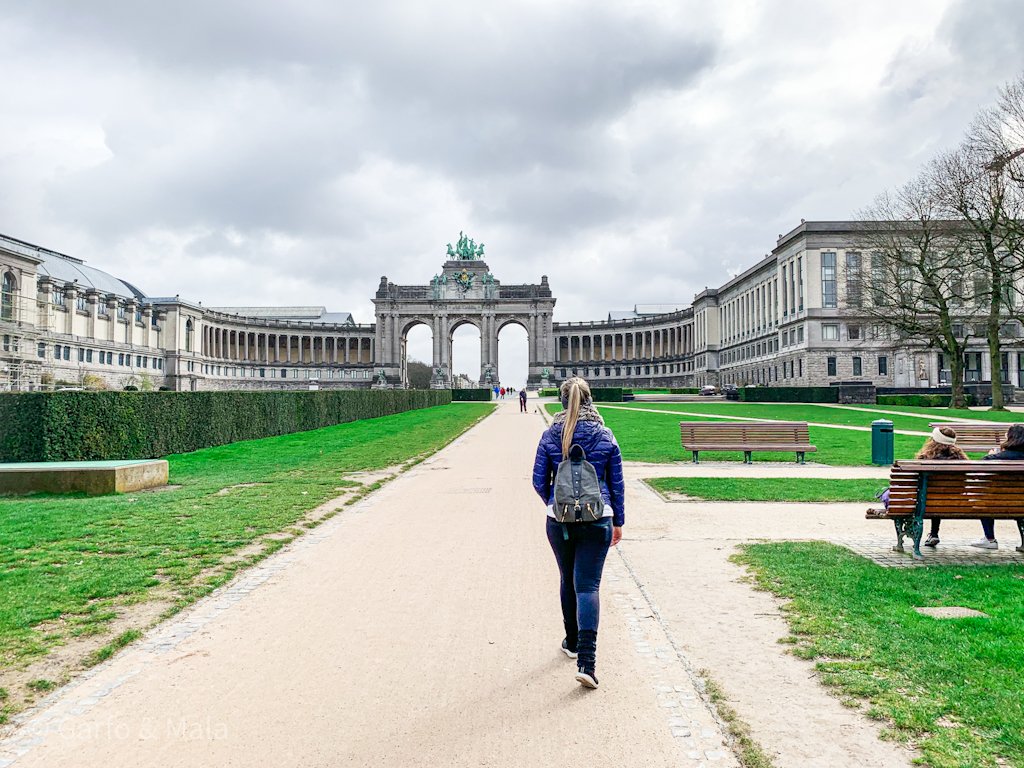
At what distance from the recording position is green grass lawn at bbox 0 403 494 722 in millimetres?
6371

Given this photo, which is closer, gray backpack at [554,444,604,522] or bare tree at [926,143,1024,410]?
gray backpack at [554,444,604,522]

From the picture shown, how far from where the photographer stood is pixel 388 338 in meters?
136

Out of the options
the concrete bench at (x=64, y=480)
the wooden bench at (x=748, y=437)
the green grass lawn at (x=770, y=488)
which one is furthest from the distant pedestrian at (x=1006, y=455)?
the concrete bench at (x=64, y=480)

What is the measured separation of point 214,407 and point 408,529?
639 inches

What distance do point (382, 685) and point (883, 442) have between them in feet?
54.1

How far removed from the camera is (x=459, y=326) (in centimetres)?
14075

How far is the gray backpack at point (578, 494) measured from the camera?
16.6 feet

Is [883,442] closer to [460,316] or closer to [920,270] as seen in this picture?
[920,270]

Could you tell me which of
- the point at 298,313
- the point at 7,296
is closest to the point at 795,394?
the point at 7,296

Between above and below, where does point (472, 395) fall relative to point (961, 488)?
above

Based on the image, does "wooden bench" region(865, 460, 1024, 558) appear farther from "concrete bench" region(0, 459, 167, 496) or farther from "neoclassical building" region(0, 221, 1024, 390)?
"neoclassical building" region(0, 221, 1024, 390)

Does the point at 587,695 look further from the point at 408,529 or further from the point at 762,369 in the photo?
the point at 762,369

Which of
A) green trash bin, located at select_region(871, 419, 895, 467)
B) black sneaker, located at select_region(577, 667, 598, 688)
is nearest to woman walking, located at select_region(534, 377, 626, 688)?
black sneaker, located at select_region(577, 667, 598, 688)

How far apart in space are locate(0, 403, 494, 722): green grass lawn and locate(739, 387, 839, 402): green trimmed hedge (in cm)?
4909
